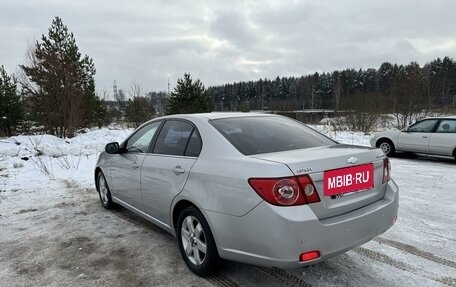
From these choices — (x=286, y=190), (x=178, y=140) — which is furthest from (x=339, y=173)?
(x=178, y=140)

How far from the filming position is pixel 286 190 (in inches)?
103

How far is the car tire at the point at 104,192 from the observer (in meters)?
5.67

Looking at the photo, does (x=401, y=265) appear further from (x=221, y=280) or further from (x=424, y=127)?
(x=424, y=127)

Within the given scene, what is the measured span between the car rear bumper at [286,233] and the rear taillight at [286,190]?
52mm

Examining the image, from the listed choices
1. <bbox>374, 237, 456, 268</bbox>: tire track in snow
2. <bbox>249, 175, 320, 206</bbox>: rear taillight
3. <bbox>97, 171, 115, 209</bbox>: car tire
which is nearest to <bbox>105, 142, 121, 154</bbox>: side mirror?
<bbox>97, 171, 115, 209</bbox>: car tire

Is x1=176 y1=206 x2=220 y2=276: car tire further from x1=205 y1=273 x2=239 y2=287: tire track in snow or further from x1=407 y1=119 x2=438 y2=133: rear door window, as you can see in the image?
x1=407 y1=119 x2=438 y2=133: rear door window

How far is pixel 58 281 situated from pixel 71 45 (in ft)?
73.6

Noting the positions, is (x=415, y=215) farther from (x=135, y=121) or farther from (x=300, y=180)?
(x=135, y=121)

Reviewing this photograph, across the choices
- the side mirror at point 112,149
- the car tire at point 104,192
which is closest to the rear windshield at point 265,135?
the side mirror at point 112,149

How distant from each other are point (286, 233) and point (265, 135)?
4.22ft

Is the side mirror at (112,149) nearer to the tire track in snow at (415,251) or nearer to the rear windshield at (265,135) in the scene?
the rear windshield at (265,135)

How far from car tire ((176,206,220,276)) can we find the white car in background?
378 inches

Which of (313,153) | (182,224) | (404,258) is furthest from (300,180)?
(404,258)

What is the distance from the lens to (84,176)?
8789 mm
